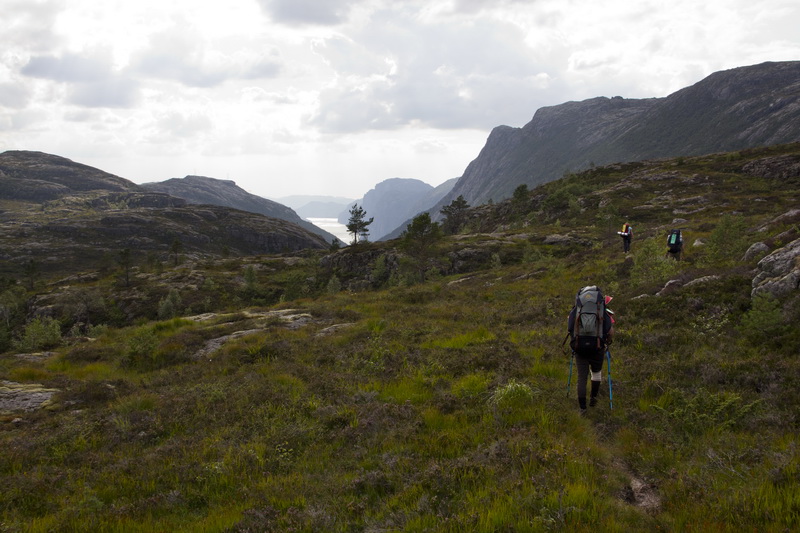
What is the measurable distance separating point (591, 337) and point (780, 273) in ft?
27.0

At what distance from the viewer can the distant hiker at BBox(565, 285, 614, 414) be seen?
832 centimetres

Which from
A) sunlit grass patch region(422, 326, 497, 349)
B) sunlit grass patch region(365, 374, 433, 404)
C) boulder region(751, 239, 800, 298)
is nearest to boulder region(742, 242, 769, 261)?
boulder region(751, 239, 800, 298)

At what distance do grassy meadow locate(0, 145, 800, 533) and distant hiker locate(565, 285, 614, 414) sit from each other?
23.0 inches

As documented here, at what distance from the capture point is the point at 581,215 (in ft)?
246

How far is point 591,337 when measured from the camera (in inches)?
327

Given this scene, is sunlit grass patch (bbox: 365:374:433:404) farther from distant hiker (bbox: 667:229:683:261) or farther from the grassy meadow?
distant hiker (bbox: 667:229:683:261)

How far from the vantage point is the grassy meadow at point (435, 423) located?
17.1 ft

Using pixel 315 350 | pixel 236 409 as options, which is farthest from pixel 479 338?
pixel 236 409

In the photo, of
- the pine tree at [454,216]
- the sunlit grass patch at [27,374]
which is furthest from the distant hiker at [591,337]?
the pine tree at [454,216]

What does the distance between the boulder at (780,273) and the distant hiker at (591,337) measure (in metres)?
6.43

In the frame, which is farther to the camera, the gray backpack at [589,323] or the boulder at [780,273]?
the boulder at [780,273]

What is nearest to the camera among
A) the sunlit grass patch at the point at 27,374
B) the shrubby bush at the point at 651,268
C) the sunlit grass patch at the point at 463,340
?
the sunlit grass patch at the point at 27,374

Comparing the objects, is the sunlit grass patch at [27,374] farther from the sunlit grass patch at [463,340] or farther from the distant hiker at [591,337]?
the distant hiker at [591,337]

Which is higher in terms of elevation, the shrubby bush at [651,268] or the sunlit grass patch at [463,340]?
the shrubby bush at [651,268]
